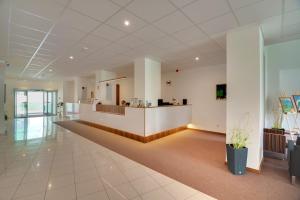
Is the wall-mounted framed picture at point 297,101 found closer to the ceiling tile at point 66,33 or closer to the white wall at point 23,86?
the ceiling tile at point 66,33

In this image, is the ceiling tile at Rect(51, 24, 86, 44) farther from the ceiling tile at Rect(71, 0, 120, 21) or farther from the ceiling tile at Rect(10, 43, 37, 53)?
the ceiling tile at Rect(10, 43, 37, 53)

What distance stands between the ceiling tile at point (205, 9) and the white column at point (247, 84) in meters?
0.87

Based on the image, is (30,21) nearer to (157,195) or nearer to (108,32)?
(108,32)

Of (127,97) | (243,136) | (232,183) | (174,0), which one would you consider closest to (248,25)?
(174,0)

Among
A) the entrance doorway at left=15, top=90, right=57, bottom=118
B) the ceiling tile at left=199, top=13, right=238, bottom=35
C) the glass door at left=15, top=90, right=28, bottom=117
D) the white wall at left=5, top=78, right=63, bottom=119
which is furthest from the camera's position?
the entrance doorway at left=15, top=90, right=57, bottom=118

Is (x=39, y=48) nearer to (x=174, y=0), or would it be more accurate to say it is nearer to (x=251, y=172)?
(x=174, y=0)

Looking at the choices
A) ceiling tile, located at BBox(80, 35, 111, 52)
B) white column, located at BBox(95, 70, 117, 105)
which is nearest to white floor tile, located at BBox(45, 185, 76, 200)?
ceiling tile, located at BBox(80, 35, 111, 52)

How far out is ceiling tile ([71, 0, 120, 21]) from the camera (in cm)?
222

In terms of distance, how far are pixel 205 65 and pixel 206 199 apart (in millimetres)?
5276

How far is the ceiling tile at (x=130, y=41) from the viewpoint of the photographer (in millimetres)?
3505

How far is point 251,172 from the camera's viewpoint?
9.41 feet

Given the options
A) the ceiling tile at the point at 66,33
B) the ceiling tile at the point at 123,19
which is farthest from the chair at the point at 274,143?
the ceiling tile at the point at 66,33

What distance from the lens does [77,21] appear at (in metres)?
2.77

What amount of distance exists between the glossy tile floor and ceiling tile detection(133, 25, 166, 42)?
9.43 feet
